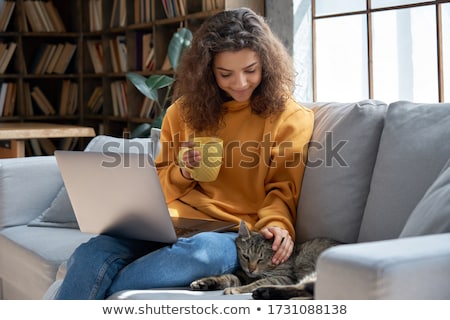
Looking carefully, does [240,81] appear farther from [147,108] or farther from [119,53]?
[119,53]

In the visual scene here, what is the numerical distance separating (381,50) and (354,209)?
1552 mm

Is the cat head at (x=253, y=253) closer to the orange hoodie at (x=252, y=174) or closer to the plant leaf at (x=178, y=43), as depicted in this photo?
the orange hoodie at (x=252, y=174)

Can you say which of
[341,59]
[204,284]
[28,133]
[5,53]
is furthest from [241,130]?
[5,53]

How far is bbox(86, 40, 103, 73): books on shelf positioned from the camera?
591 centimetres

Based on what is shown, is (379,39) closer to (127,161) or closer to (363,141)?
(363,141)

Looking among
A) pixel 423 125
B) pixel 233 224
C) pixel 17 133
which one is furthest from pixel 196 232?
pixel 17 133

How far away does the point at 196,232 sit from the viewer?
2.17m

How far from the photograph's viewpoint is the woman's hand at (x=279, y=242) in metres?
2.13

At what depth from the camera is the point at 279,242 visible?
2146 mm

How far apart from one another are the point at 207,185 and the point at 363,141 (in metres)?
0.52

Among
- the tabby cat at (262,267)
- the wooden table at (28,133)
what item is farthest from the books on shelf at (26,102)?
the tabby cat at (262,267)

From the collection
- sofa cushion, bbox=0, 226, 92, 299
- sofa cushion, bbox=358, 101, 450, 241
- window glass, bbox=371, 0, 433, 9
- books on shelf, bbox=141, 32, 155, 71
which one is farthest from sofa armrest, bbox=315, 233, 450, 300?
books on shelf, bbox=141, 32, 155, 71

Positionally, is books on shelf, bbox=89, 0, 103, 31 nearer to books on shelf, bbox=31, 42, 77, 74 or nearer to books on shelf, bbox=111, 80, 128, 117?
books on shelf, bbox=31, 42, 77, 74
